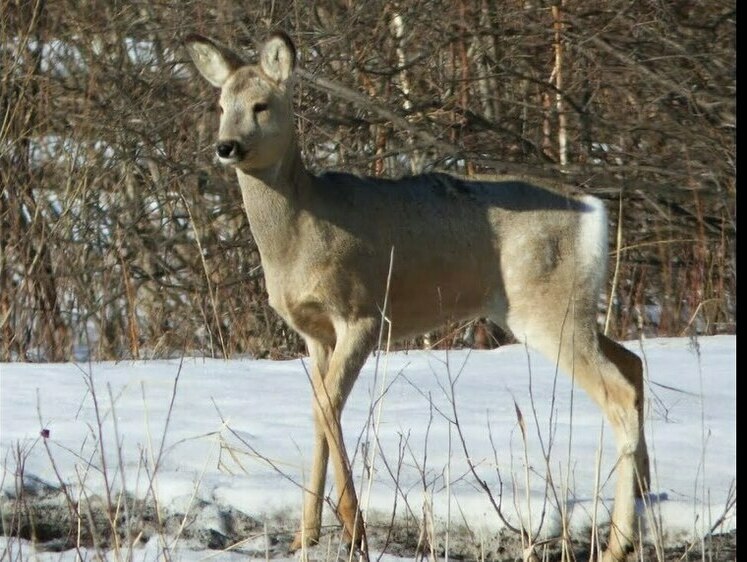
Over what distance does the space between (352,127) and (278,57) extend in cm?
516

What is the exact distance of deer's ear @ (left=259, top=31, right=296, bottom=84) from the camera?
520cm

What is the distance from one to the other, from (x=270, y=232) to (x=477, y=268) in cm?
85

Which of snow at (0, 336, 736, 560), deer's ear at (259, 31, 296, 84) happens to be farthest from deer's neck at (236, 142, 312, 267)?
snow at (0, 336, 736, 560)

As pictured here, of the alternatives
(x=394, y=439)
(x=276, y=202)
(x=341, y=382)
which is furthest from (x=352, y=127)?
(x=341, y=382)

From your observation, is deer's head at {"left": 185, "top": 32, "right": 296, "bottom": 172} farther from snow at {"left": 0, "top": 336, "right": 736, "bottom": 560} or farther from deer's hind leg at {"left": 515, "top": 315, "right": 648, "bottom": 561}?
deer's hind leg at {"left": 515, "top": 315, "right": 648, "bottom": 561}

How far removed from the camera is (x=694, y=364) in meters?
6.99

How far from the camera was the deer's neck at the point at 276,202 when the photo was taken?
5.15 metres

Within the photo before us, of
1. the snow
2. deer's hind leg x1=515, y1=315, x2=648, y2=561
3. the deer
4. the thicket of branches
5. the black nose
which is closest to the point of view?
the snow

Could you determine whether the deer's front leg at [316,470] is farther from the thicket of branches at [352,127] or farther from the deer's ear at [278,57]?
the thicket of branches at [352,127]

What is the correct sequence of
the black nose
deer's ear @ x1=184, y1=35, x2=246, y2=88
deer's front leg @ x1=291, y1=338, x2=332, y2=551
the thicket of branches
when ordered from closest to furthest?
deer's front leg @ x1=291, y1=338, x2=332, y2=551 < the black nose < deer's ear @ x1=184, y1=35, x2=246, y2=88 < the thicket of branches

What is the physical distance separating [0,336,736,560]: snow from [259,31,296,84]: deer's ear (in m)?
1.23

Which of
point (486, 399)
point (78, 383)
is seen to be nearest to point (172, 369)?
point (78, 383)

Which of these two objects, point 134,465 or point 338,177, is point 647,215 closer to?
point 338,177

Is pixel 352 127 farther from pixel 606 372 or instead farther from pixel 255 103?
pixel 606 372
